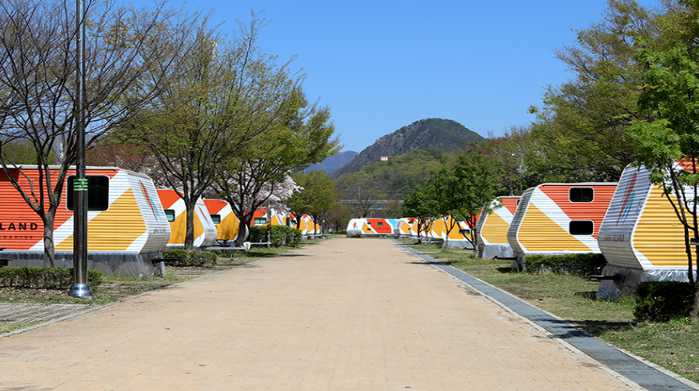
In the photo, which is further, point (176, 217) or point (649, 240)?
point (176, 217)

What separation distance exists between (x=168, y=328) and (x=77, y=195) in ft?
17.4

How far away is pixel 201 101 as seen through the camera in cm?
3023

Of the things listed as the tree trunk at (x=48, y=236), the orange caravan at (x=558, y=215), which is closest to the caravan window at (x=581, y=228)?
the orange caravan at (x=558, y=215)

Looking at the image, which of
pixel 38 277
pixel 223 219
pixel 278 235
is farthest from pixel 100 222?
pixel 278 235

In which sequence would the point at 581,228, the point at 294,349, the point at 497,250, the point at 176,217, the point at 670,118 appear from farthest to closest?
1. the point at 497,250
2. the point at 176,217
3. the point at 581,228
4. the point at 670,118
5. the point at 294,349

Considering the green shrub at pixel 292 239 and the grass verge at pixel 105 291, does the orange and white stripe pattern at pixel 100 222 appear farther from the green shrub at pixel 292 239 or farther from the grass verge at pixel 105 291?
the green shrub at pixel 292 239

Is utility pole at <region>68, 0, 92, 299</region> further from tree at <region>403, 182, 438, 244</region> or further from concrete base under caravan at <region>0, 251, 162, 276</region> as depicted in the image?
tree at <region>403, 182, 438, 244</region>

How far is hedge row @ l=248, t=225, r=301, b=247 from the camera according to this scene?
5659 cm

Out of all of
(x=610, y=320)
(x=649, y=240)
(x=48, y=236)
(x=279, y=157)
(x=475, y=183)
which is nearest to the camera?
(x=610, y=320)

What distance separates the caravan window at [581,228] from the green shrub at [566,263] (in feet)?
6.62

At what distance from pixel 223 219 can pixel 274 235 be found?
447 inches

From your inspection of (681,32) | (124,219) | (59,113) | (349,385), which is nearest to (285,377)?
(349,385)

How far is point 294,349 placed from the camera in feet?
36.7

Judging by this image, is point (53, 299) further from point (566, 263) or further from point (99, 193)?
point (566, 263)
